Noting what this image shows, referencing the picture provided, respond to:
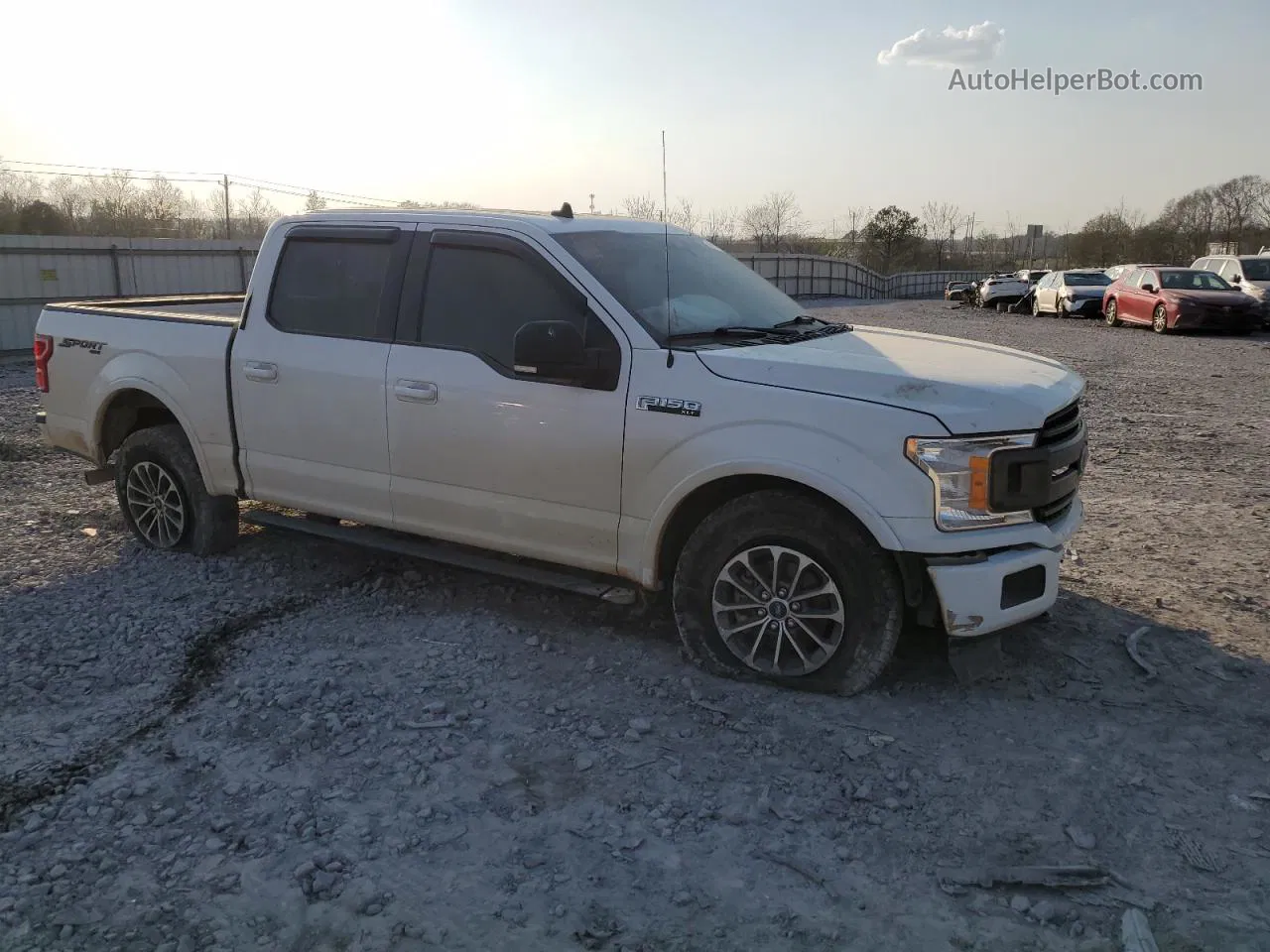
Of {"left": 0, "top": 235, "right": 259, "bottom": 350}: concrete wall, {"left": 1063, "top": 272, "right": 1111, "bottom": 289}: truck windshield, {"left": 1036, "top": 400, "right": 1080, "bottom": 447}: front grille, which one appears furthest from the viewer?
{"left": 1063, "top": 272, "right": 1111, "bottom": 289}: truck windshield

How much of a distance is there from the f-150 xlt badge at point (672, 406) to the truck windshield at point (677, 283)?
31 centimetres

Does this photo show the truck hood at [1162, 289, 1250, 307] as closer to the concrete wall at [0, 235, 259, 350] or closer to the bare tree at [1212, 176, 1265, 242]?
the concrete wall at [0, 235, 259, 350]

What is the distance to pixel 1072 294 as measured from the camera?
30.1 meters

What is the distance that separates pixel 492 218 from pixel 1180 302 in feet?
71.6

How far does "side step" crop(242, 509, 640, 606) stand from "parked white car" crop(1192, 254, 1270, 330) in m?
22.8

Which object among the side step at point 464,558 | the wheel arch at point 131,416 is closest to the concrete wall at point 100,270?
the wheel arch at point 131,416

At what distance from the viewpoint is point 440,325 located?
5.03 m

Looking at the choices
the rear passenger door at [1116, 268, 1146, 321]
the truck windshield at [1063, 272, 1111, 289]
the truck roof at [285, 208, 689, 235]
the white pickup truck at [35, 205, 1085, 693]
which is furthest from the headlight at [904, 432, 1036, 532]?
the truck windshield at [1063, 272, 1111, 289]

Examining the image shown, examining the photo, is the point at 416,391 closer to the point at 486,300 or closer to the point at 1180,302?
the point at 486,300

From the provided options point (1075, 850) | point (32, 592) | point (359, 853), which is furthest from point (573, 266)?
point (32, 592)

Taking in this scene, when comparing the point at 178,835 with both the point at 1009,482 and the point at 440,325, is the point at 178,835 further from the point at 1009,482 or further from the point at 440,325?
the point at 1009,482

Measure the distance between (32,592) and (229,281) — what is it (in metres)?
19.3

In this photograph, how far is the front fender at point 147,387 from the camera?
19.4 feet

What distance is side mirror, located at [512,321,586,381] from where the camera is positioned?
4.36 meters
